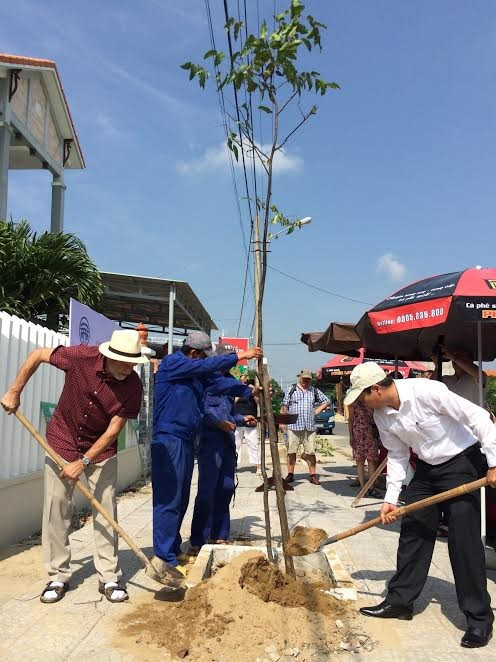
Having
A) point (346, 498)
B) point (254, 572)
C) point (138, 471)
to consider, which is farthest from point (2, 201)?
point (254, 572)

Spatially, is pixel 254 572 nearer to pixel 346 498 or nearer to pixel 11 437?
pixel 11 437

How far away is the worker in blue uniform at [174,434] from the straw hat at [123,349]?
0.56 meters

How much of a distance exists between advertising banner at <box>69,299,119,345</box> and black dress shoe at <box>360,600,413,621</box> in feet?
13.9

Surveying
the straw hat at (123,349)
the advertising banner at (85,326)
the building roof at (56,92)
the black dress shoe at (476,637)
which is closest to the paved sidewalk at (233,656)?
the black dress shoe at (476,637)

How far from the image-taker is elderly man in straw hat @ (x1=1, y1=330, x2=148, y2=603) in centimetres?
406

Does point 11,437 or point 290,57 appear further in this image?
point 11,437

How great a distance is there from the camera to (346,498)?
8.34 metres

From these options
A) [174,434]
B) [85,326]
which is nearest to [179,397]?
[174,434]

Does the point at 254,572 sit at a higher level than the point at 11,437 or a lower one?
lower

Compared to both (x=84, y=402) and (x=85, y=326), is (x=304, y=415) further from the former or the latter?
(x=84, y=402)

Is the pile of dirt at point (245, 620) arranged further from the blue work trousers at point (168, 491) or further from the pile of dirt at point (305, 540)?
the pile of dirt at point (305, 540)

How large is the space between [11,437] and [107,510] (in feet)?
5.39

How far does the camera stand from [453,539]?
11.9 ft

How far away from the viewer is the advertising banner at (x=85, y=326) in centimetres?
654
